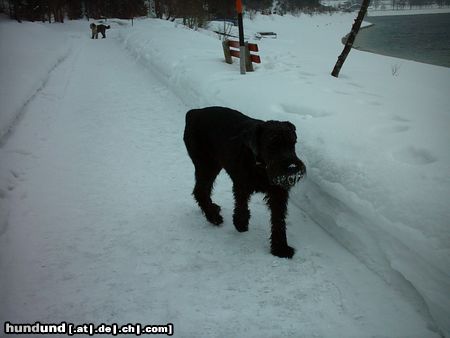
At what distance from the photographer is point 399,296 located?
8.88 ft

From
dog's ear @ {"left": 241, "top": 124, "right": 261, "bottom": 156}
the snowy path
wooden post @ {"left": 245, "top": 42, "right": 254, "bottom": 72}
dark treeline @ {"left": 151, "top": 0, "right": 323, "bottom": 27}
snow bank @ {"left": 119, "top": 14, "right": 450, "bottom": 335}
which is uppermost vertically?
dark treeline @ {"left": 151, "top": 0, "right": 323, "bottom": 27}

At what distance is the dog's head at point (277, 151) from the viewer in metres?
2.70

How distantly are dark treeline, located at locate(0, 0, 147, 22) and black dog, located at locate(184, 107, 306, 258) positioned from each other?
47.2 meters

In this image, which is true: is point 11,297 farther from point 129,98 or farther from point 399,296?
point 129,98

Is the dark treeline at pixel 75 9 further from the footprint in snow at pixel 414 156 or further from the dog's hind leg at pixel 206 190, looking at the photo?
the footprint in snow at pixel 414 156

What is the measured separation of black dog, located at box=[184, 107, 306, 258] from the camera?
2.79m

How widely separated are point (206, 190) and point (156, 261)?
3.54ft

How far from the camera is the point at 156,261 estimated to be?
3193 mm

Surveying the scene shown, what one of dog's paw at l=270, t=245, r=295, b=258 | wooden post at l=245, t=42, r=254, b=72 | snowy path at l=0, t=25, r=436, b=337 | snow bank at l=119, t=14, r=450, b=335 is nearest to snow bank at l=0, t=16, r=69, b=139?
snowy path at l=0, t=25, r=436, b=337

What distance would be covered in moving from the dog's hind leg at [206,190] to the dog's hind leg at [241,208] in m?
0.29

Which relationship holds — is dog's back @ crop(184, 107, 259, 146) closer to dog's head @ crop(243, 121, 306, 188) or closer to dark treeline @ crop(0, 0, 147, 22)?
dog's head @ crop(243, 121, 306, 188)

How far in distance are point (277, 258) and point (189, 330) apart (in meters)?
1.18

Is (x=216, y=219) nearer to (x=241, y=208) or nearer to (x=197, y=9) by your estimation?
(x=241, y=208)

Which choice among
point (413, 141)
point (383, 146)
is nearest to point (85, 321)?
point (383, 146)
